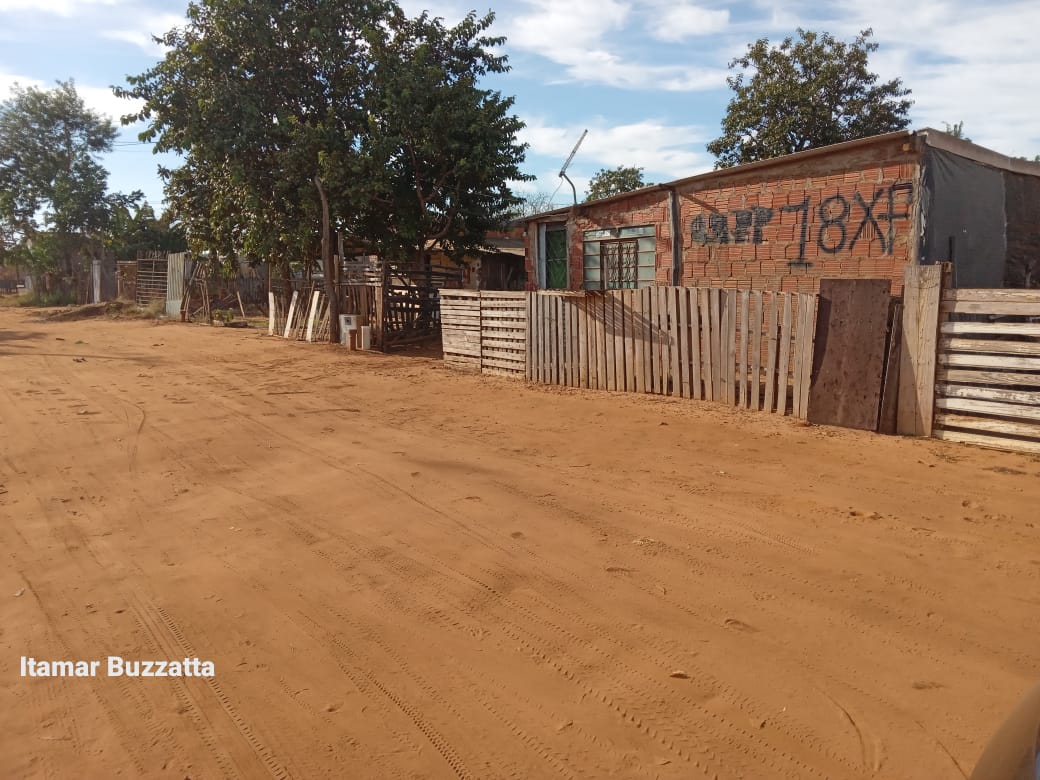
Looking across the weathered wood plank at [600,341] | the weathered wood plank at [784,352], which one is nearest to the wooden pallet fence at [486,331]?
the weathered wood plank at [600,341]

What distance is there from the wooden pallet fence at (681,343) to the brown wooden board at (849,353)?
0.14 m

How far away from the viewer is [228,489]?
5602 millimetres

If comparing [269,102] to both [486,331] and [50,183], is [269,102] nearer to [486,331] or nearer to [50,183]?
[486,331]

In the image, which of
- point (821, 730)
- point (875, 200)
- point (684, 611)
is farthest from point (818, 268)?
point (821, 730)

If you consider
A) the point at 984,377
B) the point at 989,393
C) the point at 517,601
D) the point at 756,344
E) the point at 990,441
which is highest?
the point at 756,344

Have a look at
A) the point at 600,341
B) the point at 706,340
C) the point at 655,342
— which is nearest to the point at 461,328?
the point at 600,341

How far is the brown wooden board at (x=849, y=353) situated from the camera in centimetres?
711

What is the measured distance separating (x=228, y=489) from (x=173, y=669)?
267 centimetres

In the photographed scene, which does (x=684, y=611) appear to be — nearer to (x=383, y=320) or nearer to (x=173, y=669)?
(x=173, y=669)

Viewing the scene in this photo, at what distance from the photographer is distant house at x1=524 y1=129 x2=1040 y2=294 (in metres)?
Answer: 9.74

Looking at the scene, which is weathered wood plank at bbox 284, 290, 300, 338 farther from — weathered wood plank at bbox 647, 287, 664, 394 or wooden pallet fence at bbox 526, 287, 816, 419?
weathered wood plank at bbox 647, 287, 664, 394

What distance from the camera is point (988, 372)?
253 inches

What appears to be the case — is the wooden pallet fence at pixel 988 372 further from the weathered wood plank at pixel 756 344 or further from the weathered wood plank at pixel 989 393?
the weathered wood plank at pixel 756 344

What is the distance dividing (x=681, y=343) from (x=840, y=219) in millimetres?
3635
